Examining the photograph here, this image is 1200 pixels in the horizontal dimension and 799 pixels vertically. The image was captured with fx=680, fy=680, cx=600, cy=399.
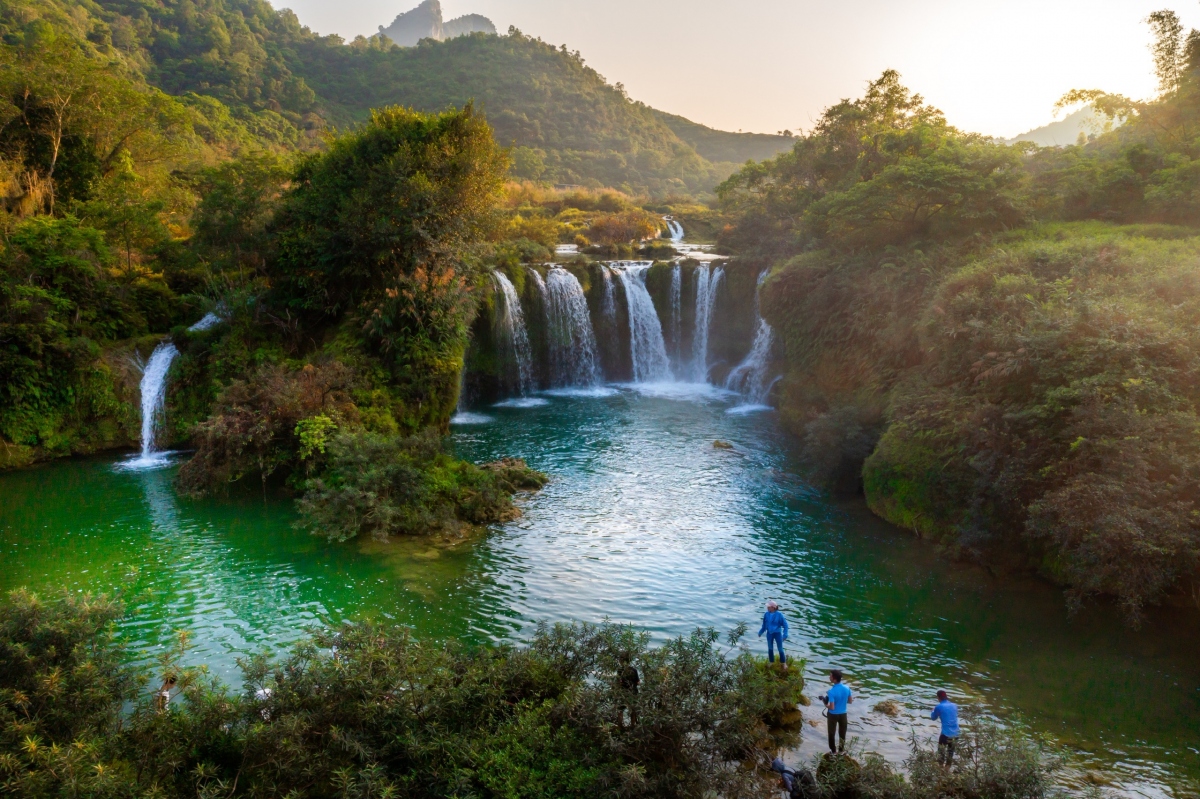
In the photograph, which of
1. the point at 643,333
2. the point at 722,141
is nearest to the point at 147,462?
the point at 643,333

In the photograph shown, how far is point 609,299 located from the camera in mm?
32250

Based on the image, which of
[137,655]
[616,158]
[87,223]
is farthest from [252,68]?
[137,655]

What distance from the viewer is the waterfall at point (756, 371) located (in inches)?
1117

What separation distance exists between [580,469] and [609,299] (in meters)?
14.0

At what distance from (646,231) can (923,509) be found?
32.4m

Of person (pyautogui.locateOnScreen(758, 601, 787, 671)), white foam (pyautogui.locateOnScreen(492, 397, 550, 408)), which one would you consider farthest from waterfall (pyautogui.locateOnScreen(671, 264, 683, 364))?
person (pyautogui.locateOnScreen(758, 601, 787, 671))

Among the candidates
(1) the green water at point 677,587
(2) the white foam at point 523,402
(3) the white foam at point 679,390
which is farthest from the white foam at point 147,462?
(3) the white foam at point 679,390

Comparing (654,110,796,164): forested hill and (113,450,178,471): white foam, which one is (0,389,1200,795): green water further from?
(654,110,796,164): forested hill

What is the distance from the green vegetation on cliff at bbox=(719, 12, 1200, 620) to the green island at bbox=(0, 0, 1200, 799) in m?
0.10

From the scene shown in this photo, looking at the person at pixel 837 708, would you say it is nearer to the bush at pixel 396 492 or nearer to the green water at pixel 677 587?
the green water at pixel 677 587

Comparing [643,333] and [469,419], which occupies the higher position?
[643,333]

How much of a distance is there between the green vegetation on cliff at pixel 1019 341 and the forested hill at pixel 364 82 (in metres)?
41.2

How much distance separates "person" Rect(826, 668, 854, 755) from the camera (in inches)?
332

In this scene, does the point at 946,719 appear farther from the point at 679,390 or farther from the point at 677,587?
the point at 679,390
